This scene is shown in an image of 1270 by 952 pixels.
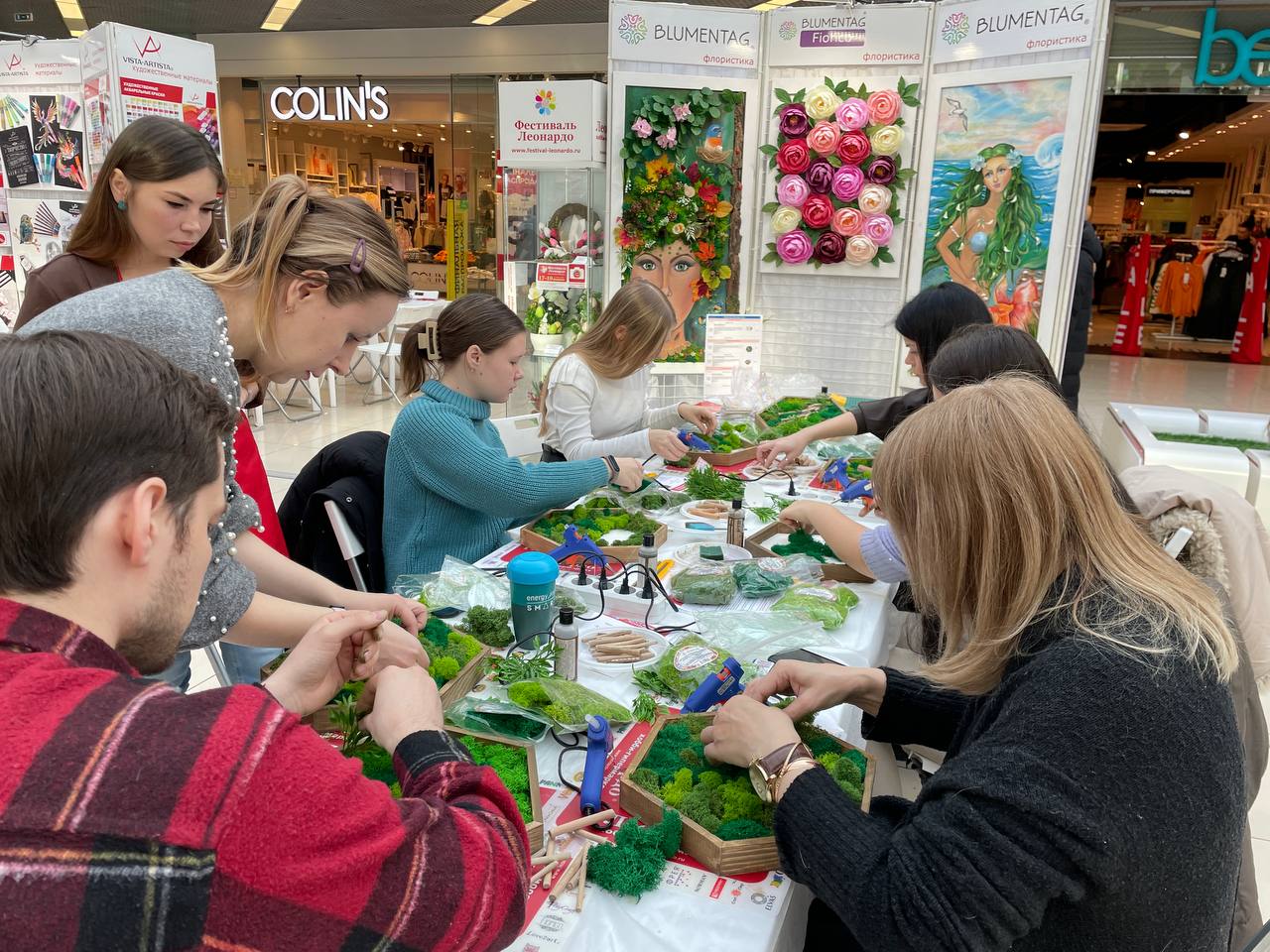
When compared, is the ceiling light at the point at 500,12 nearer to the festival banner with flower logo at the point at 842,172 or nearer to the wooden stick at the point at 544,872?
the festival banner with flower logo at the point at 842,172

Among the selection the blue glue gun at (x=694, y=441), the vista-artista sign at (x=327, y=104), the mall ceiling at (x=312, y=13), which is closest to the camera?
the blue glue gun at (x=694, y=441)

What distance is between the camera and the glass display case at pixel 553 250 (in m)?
5.85

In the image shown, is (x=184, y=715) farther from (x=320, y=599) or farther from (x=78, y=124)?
(x=78, y=124)

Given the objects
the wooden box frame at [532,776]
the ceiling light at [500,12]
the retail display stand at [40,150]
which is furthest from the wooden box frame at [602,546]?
the ceiling light at [500,12]

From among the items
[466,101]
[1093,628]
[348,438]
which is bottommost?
[348,438]

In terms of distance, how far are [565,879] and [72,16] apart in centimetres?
1409

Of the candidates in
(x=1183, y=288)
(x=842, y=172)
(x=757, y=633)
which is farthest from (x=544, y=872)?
(x=1183, y=288)

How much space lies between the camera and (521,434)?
13.0 feet

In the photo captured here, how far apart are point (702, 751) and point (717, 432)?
267 cm

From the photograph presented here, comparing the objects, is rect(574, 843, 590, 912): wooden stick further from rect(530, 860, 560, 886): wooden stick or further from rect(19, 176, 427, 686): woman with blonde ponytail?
rect(19, 176, 427, 686): woman with blonde ponytail

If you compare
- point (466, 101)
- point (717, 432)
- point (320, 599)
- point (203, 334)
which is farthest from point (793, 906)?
point (466, 101)

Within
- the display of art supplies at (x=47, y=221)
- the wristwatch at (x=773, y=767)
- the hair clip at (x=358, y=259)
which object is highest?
the display of art supplies at (x=47, y=221)

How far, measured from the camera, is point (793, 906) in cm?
125

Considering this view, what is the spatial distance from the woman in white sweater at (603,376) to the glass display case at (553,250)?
2288 mm
